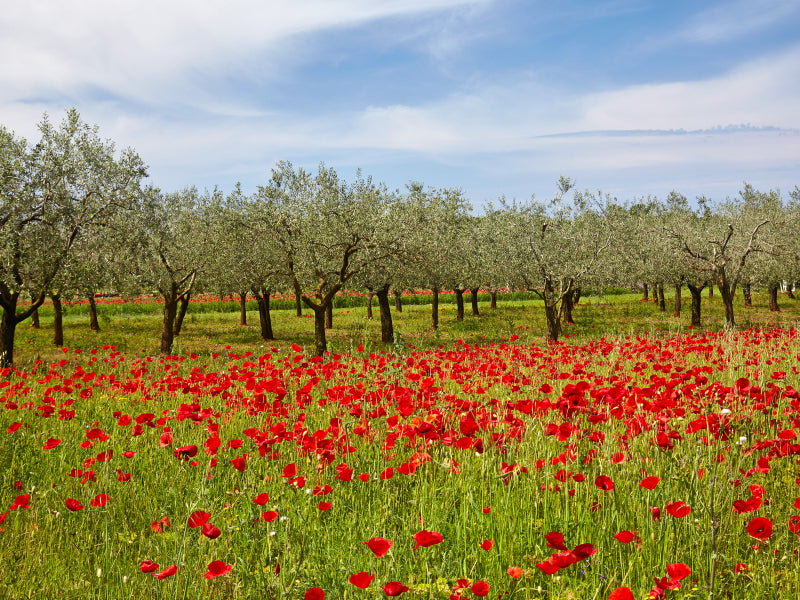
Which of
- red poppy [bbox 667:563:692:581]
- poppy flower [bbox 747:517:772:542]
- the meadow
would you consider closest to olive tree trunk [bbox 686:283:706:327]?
the meadow

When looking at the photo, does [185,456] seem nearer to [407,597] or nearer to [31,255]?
[407,597]

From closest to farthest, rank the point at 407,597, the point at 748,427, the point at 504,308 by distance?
1. the point at 407,597
2. the point at 748,427
3. the point at 504,308

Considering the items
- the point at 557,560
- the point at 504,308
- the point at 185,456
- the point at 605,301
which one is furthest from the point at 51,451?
the point at 605,301

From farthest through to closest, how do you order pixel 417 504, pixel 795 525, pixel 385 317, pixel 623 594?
1. pixel 385 317
2. pixel 417 504
3. pixel 795 525
4. pixel 623 594

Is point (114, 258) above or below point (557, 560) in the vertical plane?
above

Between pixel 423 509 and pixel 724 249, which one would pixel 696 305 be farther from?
pixel 423 509

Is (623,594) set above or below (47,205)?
below

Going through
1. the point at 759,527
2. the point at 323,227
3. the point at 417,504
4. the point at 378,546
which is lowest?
the point at 417,504

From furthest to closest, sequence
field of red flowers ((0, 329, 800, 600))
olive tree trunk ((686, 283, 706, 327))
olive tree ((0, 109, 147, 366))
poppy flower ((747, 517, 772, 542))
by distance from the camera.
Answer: olive tree trunk ((686, 283, 706, 327)) → olive tree ((0, 109, 147, 366)) → field of red flowers ((0, 329, 800, 600)) → poppy flower ((747, 517, 772, 542))

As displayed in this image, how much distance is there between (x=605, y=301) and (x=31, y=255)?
51085mm

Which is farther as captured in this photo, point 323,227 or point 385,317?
point 385,317

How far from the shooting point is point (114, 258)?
19.9 metres

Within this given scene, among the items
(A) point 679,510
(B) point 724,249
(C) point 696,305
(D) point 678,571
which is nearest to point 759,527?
(A) point 679,510

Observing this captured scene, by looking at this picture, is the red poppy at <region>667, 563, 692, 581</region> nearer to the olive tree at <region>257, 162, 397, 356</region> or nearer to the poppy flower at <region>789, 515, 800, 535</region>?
the poppy flower at <region>789, 515, 800, 535</region>
